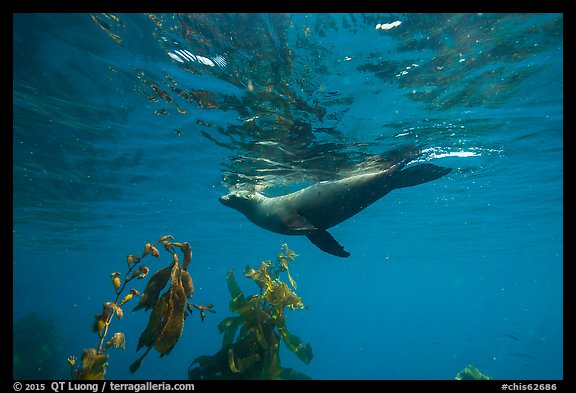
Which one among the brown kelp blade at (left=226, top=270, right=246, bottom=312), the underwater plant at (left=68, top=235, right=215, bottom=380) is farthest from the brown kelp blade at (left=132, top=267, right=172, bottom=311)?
the brown kelp blade at (left=226, top=270, right=246, bottom=312)

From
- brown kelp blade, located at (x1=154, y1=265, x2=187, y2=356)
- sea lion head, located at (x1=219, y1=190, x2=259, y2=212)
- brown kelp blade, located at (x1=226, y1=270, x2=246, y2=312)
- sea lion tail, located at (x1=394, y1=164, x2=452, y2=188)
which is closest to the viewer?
brown kelp blade, located at (x1=154, y1=265, x2=187, y2=356)

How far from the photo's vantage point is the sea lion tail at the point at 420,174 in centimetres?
600

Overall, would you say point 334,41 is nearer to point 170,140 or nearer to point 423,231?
point 170,140

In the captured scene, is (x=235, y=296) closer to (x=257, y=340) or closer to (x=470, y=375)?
(x=257, y=340)

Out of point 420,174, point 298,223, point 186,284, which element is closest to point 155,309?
point 186,284

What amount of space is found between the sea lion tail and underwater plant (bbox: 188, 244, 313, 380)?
303 centimetres

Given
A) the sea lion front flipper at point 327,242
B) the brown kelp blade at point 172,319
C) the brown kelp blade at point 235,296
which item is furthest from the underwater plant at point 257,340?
the sea lion front flipper at point 327,242

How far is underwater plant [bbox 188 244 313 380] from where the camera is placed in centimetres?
448

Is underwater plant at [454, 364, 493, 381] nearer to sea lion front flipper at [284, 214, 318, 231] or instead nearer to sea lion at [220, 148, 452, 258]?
sea lion at [220, 148, 452, 258]

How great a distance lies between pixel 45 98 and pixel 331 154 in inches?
346

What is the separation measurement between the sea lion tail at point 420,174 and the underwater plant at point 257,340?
9.96ft

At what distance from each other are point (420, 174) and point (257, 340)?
4.12 m

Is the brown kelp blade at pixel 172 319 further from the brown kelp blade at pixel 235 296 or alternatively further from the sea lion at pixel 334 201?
the sea lion at pixel 334 201
